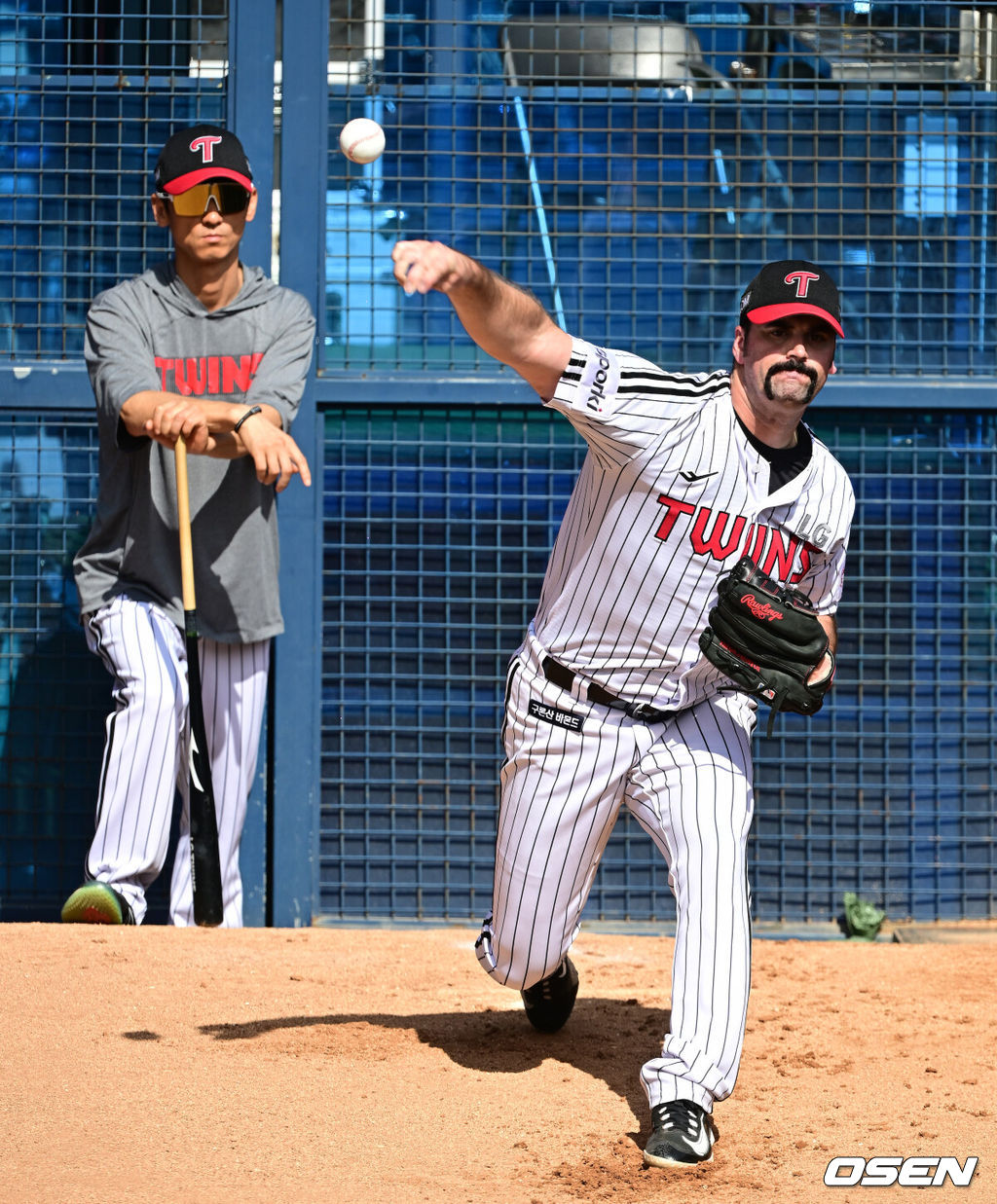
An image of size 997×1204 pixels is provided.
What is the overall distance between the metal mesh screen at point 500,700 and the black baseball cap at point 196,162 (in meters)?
1.13

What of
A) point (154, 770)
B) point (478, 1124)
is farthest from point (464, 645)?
point (478, 1124)

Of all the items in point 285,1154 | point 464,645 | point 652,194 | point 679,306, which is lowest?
point 285,1154

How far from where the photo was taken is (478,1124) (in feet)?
10.2

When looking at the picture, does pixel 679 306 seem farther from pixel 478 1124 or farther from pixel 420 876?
pixel 478 1124

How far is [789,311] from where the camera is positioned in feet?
11.0

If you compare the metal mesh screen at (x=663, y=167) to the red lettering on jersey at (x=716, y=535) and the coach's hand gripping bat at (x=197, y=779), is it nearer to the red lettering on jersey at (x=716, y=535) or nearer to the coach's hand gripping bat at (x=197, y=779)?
the coach's hand gripping bat at (x=197, y=779)

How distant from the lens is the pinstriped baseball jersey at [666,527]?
3279 millimetres

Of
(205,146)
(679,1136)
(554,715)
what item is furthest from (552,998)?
(205,146)

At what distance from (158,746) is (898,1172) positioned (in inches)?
109

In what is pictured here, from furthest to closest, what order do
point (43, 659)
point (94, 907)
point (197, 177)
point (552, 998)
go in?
1. point (43, 659)
2. point (197, 177)
3. point (94, 907)
4. point (552, 998)

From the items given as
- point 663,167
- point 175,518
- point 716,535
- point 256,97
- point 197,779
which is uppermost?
point 256,97

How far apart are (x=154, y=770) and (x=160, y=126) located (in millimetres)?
2509

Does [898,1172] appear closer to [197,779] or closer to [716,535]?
[716,535]

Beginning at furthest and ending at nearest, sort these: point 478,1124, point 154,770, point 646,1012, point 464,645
Answer: point 464,645 < point 154,770 < point 646,1012 < point 478,1124
